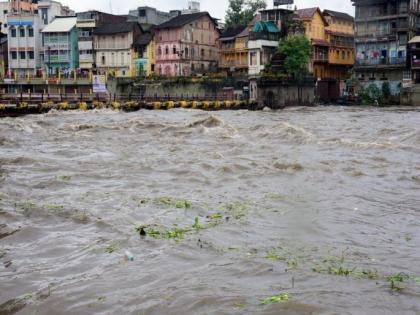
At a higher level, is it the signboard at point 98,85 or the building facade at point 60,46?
the building facade at point 60,46

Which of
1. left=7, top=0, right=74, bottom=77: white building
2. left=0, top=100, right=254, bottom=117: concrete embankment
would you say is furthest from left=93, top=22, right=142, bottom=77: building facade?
left=0, top=100, right=254, bottom=117: concrete embankment

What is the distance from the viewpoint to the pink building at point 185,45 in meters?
71.5

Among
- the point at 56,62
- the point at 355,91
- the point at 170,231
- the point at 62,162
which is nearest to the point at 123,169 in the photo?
the point at 62,162

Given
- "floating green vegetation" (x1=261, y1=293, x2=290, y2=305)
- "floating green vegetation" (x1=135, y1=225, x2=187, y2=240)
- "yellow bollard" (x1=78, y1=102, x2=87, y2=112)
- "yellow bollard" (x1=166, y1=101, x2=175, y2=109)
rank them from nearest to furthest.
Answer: "floating green vegetation" (x1=261, y1=293, x2=290, y2=305), "floating green vegetation" (x1=135, y1=225, x2=187, y2=240), "yellow bollard" (x1=78, y1=102, x2=87, y2=112), "yellow bollard" (x1=166, y1=101, x2=175, y2=109)

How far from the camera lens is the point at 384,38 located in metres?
A: 65.6

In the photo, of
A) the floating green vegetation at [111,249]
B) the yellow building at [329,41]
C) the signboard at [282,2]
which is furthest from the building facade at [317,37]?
the floating green vegetation at [111,249]

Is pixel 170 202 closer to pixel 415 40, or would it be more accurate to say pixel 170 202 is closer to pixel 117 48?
→ pixel 415 40

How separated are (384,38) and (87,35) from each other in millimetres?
37373

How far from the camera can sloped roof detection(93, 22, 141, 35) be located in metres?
72.8

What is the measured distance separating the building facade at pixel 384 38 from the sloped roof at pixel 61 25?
36.4 metres

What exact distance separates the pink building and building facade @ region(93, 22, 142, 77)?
331cm

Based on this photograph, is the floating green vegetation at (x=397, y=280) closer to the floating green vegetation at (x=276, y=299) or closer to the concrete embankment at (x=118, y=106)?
the floating green vegetation at (x=276, y=299)

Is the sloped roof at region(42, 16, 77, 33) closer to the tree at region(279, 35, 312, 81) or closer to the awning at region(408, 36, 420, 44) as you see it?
the tree at region(279, 35, 312, 81)

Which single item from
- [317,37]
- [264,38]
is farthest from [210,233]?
[317,37]
